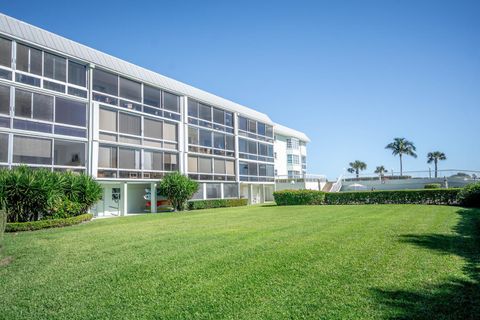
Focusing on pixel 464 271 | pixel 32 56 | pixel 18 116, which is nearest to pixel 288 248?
pixel 464 271

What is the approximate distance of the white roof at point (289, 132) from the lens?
49.6m

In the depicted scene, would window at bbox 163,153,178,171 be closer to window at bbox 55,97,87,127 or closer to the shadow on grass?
window at bbox 55,97,87,127

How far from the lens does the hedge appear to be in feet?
80.7

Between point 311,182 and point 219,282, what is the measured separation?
133 ft

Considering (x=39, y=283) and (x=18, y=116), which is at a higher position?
(x=18, y=116)

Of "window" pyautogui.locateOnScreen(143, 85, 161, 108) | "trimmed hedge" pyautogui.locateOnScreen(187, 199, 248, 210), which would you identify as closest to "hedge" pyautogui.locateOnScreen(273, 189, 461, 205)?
"trimmed hedge" pyautogui.locateOnScreen(187, 199, 248, 210)

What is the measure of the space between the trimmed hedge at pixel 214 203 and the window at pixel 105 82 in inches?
437

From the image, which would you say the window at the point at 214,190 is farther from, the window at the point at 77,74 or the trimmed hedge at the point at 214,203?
the window at the point at 77,74

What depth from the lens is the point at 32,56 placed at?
1922cm

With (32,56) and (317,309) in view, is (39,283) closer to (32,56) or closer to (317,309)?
(317,309)

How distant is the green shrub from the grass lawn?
16756 millimetres

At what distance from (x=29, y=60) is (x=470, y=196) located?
2887 centimetres

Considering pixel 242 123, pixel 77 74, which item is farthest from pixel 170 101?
pixel 242 123

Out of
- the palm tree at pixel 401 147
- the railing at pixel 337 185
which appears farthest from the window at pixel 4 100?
the palm tree at pixel 401 147
